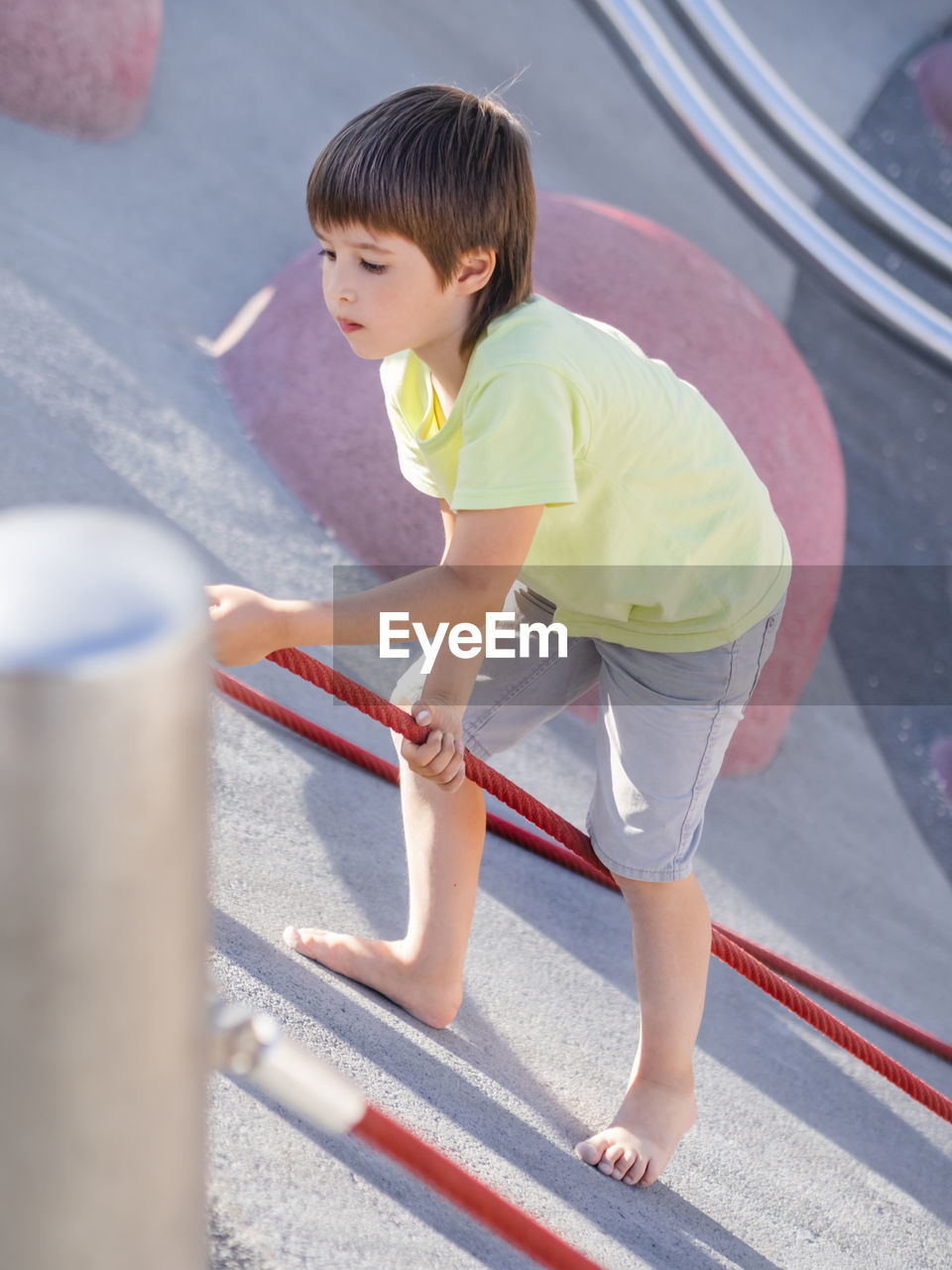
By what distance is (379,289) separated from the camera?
121cm

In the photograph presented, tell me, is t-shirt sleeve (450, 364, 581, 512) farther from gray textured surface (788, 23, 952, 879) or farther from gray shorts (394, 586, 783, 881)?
gray textured surface (788, 23, 952, 879)

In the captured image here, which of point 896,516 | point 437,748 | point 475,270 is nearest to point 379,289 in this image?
point 475,270

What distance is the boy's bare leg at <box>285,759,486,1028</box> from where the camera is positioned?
1450 millimetres

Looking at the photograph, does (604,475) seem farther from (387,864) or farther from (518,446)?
(387,864)

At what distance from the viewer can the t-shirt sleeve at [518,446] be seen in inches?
44.9

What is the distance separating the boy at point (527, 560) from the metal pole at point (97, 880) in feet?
2.00

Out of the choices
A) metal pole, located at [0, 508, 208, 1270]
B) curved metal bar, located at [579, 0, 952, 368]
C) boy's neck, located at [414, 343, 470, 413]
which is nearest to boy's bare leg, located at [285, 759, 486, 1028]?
boy's neck, located at [414, 343, 470, 413]

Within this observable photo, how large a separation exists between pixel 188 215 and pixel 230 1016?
3050mm

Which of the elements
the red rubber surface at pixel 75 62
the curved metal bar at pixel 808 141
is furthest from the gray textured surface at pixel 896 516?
the red rubber surface at pixel 75 62

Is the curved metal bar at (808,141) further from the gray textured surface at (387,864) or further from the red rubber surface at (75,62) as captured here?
the red rubber surface at (75,62)

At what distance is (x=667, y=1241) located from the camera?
1.31 m

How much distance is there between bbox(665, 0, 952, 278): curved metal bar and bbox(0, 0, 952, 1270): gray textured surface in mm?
329

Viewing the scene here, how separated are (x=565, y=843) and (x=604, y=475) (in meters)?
0.42

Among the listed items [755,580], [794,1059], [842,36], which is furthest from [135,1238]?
[842,36]
